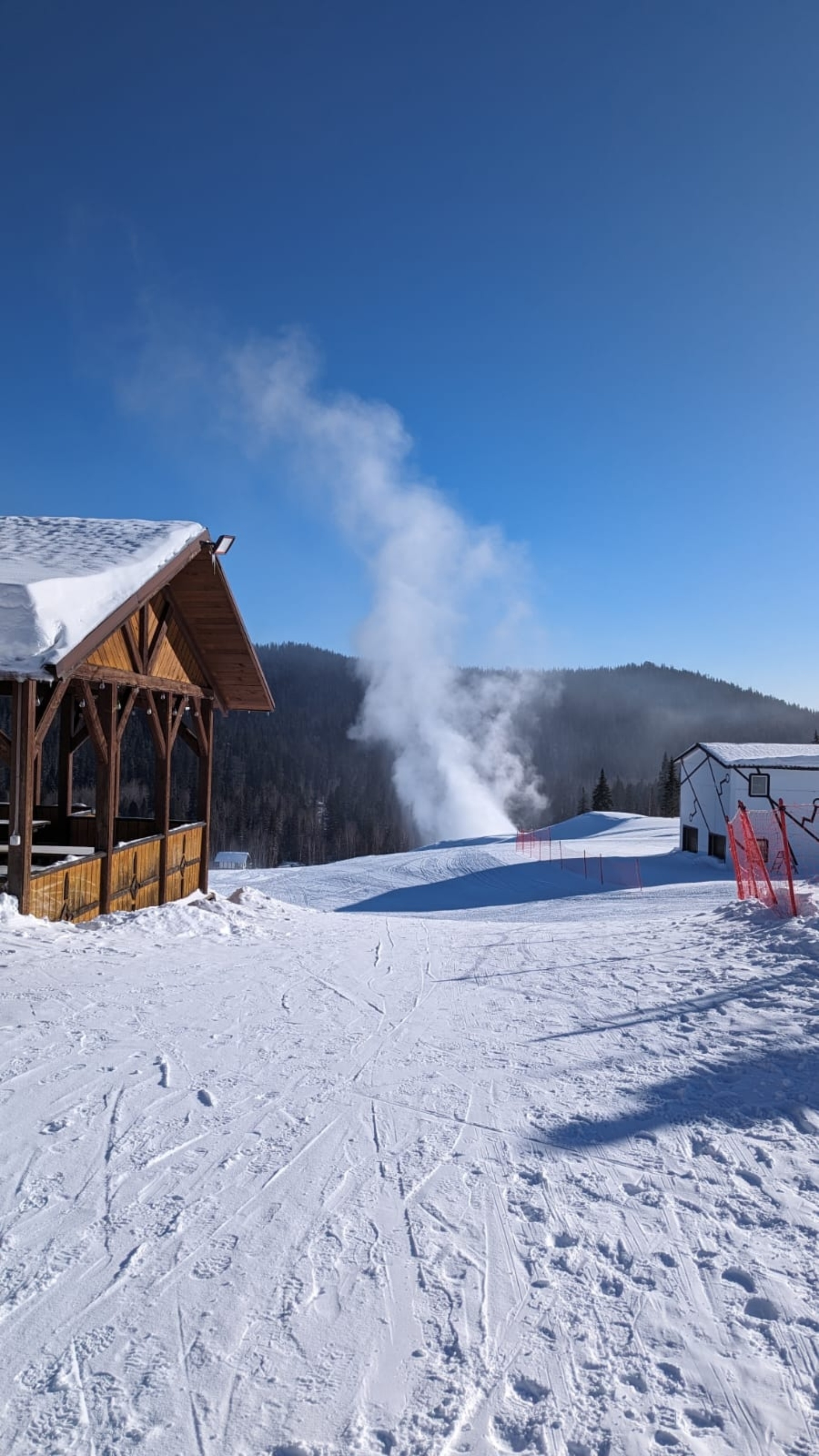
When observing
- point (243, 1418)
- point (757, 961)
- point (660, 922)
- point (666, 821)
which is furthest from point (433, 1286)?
point (666, 821)

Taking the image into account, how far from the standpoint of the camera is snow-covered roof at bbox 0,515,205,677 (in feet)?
24.1

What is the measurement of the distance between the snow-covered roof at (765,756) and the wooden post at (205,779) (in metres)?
18.7

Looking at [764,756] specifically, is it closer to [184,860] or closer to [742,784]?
[742,784]

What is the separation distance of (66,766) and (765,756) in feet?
74.1

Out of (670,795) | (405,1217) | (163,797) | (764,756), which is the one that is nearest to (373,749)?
(670,795)

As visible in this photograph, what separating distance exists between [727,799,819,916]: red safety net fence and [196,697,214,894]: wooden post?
27.3 ft

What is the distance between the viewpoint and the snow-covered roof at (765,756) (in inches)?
1016

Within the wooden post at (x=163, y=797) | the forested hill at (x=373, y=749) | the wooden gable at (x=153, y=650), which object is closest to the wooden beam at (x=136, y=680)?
the wooden gable at (x=153, y=650)

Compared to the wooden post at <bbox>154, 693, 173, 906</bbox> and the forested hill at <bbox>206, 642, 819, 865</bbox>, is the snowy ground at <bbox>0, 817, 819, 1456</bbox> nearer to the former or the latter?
the wooden post at <bbox>154, 693, 173, 906</bbox>

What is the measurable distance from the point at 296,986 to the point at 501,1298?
13.5ft

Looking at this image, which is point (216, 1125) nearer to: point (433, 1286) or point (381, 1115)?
point (381, 1115)

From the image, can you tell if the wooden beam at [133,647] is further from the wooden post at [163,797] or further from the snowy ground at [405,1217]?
the snowy ground at [405,1217]

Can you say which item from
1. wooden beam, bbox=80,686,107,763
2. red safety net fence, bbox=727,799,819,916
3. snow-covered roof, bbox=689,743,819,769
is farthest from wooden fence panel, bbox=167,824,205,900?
snow-covered roof, bbox=689,743,819,769

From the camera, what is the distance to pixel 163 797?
1145 cm
